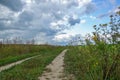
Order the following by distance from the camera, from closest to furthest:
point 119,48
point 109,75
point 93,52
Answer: point 119,48
point 109,75
point 93,52

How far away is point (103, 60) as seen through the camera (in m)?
8.29

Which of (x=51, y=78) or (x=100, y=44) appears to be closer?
(x=100, y=44)

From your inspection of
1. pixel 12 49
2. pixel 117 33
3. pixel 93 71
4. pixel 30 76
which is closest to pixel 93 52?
pixel 93 71

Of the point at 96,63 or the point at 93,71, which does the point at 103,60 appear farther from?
the point at 93,71

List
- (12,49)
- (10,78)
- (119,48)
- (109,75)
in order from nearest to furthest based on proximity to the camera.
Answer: (119,48), (109,75), (10,78), (12,49)

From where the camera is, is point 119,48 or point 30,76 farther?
point 30,76

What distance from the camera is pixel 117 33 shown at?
787 cm

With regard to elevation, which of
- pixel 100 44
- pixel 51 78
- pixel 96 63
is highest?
pixel 100 44

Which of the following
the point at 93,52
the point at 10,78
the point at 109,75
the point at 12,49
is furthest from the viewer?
the point at 12,49

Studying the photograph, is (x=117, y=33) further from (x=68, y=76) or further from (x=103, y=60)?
(x=68, y=76)

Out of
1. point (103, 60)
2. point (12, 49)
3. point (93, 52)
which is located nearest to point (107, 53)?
point (103, 60)

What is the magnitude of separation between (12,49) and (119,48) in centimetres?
2395

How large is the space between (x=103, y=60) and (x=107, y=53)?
0.27m

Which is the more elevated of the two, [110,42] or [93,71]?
[110,42]
